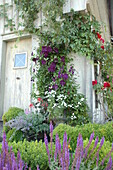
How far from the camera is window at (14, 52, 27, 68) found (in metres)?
4.69

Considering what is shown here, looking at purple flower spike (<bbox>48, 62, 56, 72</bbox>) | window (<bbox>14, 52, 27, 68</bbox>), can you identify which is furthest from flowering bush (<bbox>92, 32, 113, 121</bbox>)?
window (<bbox>14, 52, 27, 68</bbox>)

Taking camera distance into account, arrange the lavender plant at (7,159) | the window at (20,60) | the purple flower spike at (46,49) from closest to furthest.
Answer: the lavender plant at (7,159)
the purple flower spike at (46,49)
the window at (20,60)

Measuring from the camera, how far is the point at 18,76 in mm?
4676

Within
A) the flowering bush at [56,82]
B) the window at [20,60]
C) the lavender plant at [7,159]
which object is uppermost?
the window at [20,60]

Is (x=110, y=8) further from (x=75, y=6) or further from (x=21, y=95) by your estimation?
(x=21, y=95)

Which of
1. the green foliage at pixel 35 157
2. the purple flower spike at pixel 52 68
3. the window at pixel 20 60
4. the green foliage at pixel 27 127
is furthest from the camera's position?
the window at pixel 20 60

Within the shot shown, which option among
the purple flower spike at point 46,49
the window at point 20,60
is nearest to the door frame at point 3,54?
the window at point 20,60

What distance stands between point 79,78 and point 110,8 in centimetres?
635

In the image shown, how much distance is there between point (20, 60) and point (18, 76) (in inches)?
16.1

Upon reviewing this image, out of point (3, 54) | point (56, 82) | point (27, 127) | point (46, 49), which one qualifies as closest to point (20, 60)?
point (3, 54)

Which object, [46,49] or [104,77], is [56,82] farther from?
[104,77]

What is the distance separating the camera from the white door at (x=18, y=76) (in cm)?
456

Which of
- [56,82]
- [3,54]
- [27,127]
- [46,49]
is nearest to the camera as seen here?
[27,127]

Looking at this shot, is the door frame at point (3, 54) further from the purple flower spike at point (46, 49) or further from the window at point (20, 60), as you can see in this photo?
the purple flower spike at point (46, 49)
